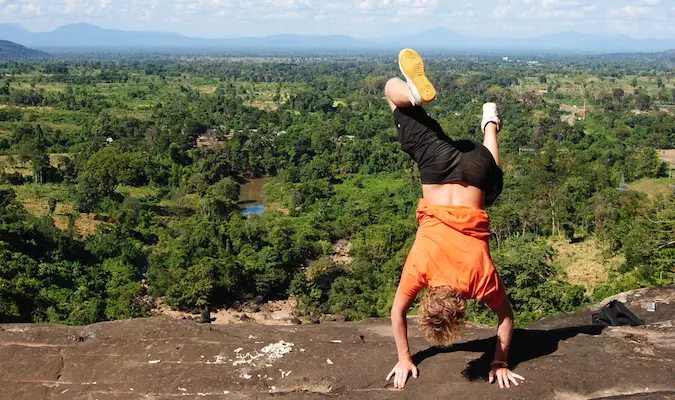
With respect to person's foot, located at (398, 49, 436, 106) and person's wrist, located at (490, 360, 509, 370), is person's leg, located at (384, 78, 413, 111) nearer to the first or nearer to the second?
person's foot, located at (398, 49, 436, 106)

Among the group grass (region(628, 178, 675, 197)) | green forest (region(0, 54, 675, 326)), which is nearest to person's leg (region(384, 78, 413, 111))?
green forest (region(0, 54, 675, 326))

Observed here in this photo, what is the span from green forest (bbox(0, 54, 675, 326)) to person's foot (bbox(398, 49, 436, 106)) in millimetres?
9734

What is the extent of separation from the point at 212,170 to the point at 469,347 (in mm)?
36333

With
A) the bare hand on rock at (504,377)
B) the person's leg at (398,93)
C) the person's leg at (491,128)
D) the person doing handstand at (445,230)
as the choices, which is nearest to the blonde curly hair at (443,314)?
the person doing handstand at (445,230)

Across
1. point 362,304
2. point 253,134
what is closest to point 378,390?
point 362,304

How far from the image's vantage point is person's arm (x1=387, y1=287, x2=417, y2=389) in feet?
13.6

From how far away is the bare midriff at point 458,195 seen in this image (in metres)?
4.06

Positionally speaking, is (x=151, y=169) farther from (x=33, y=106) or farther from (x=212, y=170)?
(x=33, y=106)

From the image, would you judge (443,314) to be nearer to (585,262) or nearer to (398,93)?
(398,93)

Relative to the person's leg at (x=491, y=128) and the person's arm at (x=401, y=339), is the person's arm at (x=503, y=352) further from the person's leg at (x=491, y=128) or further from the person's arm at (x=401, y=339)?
the person's leg at (x=491, y=128)

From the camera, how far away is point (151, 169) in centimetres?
3825

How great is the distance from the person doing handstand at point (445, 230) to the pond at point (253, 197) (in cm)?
2999

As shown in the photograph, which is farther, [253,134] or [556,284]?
[253,134]

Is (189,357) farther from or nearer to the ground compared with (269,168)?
farther from the ground
